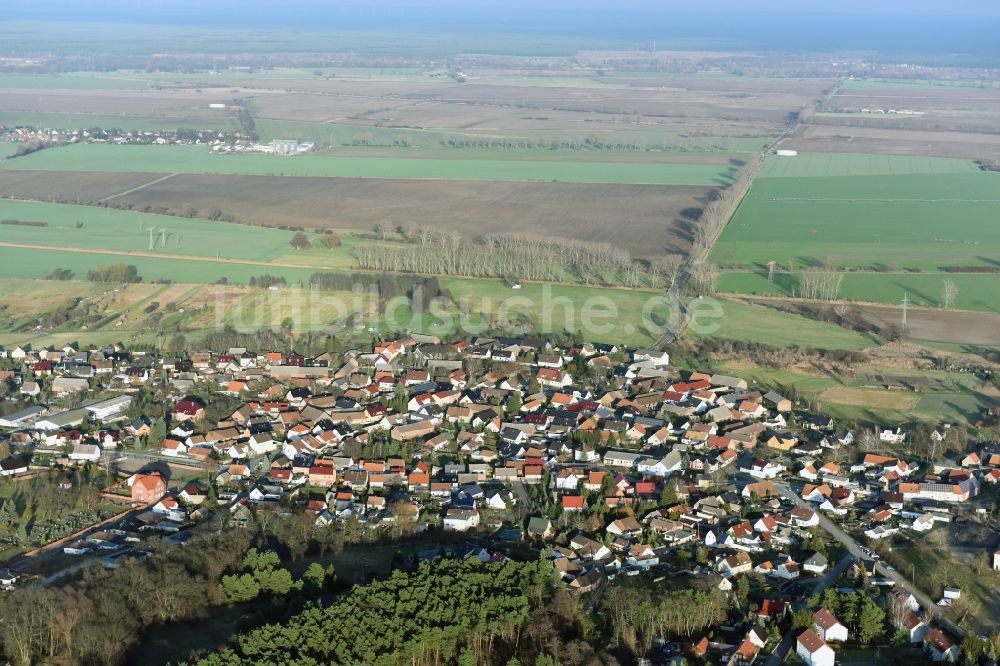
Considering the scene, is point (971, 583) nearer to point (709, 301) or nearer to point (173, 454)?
point (173, 454)

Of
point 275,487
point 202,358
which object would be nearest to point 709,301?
point 202,358

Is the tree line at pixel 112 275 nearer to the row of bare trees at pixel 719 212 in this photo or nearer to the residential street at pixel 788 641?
the row of bare trees at pixel 719 212

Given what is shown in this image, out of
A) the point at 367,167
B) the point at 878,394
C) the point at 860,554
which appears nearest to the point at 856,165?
the point at 367,167

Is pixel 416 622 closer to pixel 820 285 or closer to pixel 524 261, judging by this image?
pixel 820 285

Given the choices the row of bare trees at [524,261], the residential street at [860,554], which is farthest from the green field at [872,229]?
the residential street at [860,554]

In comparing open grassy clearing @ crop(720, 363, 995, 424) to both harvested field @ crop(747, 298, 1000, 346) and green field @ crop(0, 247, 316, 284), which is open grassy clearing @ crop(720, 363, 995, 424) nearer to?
harvested field @ crop(747, 298, 1000, 346)

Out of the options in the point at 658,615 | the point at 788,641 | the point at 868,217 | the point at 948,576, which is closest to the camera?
the point at 788,641
